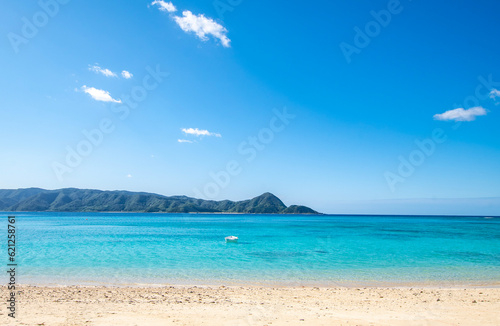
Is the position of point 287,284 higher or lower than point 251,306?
lower

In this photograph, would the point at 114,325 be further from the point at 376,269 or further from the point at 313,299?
the point at 376,269

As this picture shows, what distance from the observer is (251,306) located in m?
10.6

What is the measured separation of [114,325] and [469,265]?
23.8m

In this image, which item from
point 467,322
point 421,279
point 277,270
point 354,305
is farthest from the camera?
point 277,270

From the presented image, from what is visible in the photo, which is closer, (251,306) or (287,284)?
(251,306)

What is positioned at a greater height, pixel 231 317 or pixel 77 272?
pixel 231 317

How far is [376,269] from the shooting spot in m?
19.9

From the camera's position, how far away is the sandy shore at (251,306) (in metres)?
8.71

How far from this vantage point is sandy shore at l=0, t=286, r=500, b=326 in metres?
8.71

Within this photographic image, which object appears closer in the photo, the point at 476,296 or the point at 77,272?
the point at 476,296

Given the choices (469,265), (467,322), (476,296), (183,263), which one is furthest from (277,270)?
(469,265)

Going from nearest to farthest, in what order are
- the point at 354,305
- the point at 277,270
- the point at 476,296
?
the point at 354,305 < the point at 476,296 < the point at 277,270

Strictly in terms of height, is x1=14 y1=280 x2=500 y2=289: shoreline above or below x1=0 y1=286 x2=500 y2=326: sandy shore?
below

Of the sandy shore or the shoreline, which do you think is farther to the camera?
the shoreline
